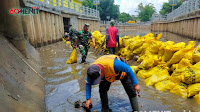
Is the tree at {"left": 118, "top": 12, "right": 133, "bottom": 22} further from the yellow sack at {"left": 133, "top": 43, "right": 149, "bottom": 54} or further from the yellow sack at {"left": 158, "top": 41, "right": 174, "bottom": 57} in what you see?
the yellow sack at {"left": 158, "top": 41, "right": 174, "bottom": 57}

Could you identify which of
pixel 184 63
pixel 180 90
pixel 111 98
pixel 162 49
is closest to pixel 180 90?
pixel 180 90

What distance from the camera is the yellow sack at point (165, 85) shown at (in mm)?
3404

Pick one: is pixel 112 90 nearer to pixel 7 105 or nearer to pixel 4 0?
pixel 7 105

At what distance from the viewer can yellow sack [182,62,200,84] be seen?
3.04 m

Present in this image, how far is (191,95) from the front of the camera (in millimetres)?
2996

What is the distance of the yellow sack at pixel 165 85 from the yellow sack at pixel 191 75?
30cm

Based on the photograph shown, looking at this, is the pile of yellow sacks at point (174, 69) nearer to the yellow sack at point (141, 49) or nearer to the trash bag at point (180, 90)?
the trash bag at point (180, 90)

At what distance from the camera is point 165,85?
136 inches

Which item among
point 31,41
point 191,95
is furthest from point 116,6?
point 191,95

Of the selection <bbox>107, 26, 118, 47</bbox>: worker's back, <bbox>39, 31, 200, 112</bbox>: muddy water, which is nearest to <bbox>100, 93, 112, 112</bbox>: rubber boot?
<bbox>39, 31, 200, 112</bbox>: muddy water

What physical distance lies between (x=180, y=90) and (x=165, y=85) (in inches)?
13.3

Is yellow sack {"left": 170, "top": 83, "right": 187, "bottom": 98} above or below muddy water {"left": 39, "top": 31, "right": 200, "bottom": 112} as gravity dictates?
above

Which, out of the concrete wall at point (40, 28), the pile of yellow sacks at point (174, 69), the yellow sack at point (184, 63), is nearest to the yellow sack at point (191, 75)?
the pile of yellow sacks at point (174, 69)

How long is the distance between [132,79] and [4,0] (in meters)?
3.96
